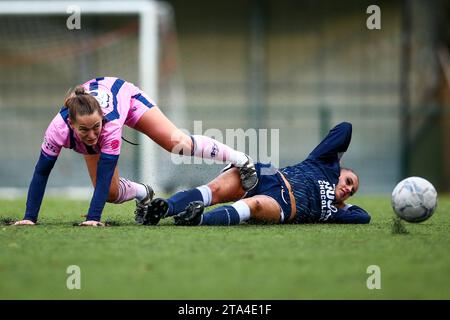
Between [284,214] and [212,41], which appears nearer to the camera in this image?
[284,214]

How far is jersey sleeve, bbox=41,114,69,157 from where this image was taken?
20.0ft

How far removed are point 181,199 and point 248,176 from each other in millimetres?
520

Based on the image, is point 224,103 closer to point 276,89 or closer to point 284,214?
point 276,89

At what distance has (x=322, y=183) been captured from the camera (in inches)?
250

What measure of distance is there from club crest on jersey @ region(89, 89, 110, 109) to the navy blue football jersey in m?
1.39

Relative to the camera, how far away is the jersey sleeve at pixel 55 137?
608cm

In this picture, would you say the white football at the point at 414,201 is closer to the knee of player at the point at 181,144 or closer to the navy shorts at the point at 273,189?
the navy shorts at the point at 273,189

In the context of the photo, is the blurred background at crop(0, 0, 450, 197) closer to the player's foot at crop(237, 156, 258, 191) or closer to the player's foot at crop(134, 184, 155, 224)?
the player's foot at crop(134, 184, 155, 224)

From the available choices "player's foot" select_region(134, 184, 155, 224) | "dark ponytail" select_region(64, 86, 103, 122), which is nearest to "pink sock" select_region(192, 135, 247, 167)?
"player's foot" select_region(134, 184, 155, 224)

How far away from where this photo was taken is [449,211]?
28.0ft

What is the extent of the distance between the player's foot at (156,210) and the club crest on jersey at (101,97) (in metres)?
0.76

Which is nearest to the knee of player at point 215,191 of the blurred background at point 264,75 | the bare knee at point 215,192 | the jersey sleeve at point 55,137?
the bare knee at point 215,192

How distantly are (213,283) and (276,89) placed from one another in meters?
15.6

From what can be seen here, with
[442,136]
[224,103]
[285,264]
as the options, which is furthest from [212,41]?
[285,264]
